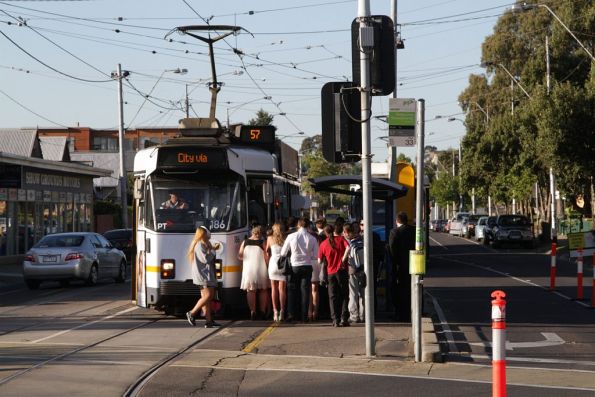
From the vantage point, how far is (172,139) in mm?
19328

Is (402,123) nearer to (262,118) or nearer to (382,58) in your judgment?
(382,58)

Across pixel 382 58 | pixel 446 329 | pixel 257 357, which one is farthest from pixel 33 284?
pixel 382 58

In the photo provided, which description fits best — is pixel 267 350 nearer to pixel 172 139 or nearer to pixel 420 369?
pixel 420 369

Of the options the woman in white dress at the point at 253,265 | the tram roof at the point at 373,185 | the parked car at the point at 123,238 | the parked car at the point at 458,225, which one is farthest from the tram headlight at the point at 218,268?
the parked car at the point at 458,225

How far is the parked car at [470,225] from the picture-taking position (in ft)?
244

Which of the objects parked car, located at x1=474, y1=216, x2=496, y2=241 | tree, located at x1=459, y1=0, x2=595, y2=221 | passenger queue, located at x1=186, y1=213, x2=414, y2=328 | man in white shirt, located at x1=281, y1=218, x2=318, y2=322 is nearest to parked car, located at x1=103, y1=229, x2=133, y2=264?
tree, located at x1=459, y1=0, x2=595, y2=221

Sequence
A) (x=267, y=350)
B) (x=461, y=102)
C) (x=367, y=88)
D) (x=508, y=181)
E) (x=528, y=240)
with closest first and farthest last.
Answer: (x=367, y=88) < (x=267, y=350) < (x=528, y=240) < (x=508, y=181) < (x=461, y=102)

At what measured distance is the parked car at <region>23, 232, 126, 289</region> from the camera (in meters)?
28.0

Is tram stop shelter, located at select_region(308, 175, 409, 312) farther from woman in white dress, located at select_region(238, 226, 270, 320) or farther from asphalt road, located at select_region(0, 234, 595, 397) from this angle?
woman in white dress, located at select_region(238, 226, 270, 320)

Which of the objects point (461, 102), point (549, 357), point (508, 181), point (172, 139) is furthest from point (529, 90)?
point (549, 357)

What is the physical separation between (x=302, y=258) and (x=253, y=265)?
91cm

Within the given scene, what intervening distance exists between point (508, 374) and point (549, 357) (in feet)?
5.71

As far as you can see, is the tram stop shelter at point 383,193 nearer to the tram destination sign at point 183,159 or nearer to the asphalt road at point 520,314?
the asphalt road at point 520,314

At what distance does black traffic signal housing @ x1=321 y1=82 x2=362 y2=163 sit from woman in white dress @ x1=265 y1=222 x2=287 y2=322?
472 cm
